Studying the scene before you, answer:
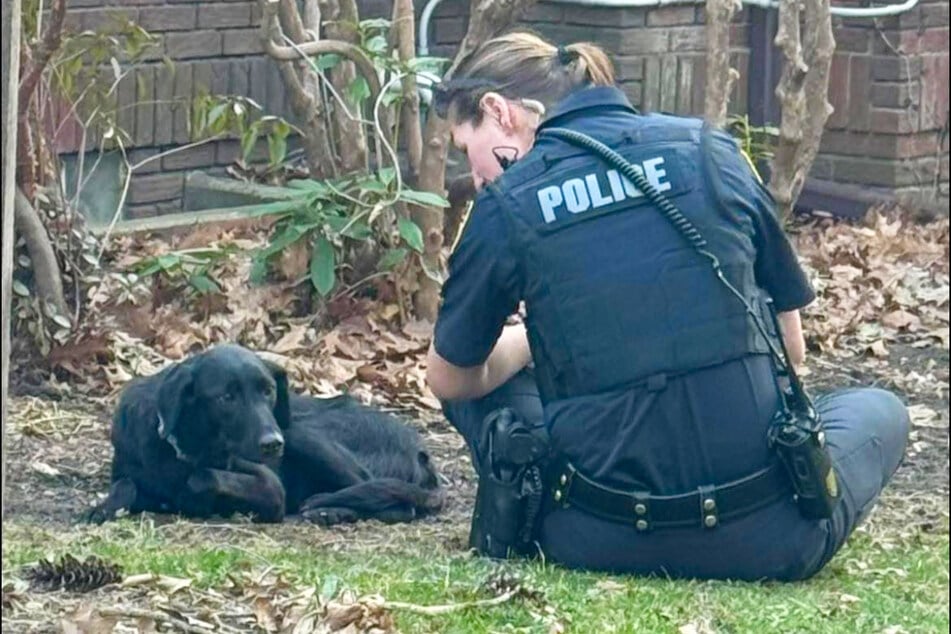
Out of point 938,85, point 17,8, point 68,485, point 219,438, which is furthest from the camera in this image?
point 938,85

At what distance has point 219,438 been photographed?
538 cm

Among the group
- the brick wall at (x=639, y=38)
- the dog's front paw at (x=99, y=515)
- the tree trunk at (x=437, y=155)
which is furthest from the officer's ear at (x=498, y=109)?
the brick wall at (x=639, y=38)

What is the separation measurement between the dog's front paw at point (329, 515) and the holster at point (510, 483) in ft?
2.30

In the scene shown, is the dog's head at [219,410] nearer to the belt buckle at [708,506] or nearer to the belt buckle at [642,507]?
the belt buckle at [642,507]

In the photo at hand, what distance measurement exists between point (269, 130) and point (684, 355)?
15.1 ft

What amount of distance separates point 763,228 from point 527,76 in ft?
2.20

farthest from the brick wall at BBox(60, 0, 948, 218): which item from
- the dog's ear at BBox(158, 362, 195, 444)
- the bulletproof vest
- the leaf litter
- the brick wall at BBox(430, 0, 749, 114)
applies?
the bulletproof vest

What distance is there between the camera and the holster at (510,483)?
4.66 metres

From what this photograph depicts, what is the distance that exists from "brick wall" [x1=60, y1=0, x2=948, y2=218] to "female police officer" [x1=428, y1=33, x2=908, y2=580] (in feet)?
12.3

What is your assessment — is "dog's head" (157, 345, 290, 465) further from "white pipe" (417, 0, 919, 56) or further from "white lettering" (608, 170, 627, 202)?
"white pipe" (417, 0, 919, 56)

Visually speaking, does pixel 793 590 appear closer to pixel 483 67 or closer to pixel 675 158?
pixel 675 158

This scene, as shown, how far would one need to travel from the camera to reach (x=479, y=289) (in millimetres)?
4523

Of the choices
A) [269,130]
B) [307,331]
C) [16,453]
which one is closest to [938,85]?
[269,130]

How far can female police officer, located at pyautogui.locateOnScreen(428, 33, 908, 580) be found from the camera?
14.7 feet
